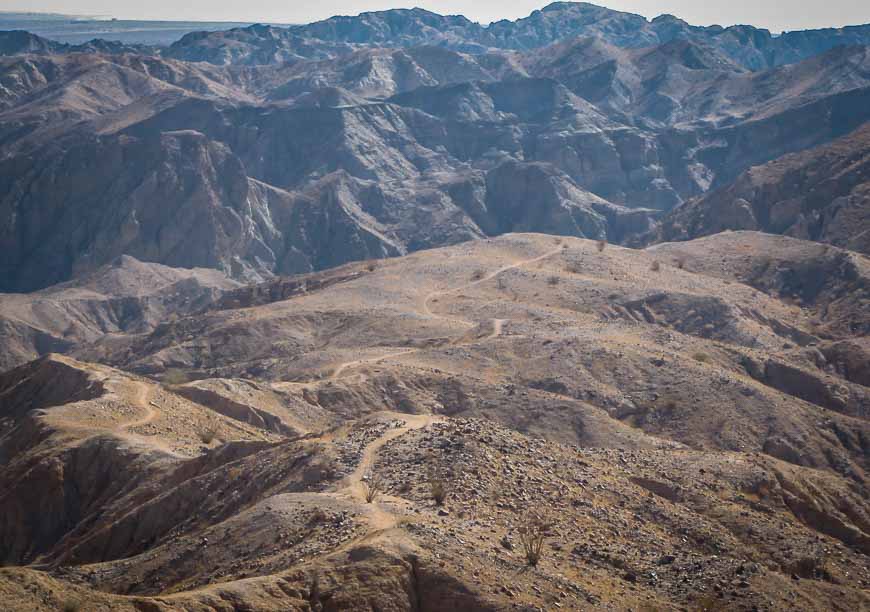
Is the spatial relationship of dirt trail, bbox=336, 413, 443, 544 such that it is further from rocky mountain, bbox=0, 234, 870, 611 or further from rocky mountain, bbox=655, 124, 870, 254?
rocky mountain, bbox=655, 124, 870, 254

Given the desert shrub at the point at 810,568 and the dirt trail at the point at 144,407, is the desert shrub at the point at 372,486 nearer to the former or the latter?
the desert shrub at the point at 810,568

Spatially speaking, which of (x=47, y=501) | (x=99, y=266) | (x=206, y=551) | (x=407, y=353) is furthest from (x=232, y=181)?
(x=206, y=551)

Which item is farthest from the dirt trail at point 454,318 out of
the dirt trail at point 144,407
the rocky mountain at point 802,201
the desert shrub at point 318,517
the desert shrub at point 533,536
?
the rocky mountain at point 802,201

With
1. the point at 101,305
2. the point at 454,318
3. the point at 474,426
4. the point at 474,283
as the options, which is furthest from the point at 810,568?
the point at 101,305

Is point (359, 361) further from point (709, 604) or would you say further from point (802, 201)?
point (802, 201)

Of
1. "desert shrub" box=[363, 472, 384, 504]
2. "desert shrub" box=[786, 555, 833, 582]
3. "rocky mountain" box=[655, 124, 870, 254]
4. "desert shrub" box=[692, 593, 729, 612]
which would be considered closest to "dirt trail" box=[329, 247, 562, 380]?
"desert shrub" box=[363, 472, 384, 504]
